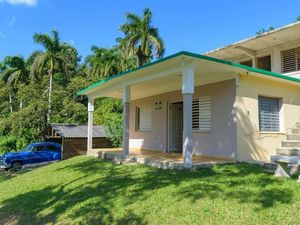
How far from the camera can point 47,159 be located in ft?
59.9

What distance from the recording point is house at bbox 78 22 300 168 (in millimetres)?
8906

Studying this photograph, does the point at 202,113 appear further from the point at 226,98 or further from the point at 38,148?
the point at 38,148

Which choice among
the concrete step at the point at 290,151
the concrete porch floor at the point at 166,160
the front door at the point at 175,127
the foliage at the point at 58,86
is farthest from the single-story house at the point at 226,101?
the foliage at the point at 58,86

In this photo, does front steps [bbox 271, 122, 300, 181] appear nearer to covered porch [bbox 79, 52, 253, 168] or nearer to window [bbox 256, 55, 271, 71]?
covered porch [bbox 79, 52, 253, 168]

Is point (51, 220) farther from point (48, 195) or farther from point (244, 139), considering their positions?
point (244, 139)

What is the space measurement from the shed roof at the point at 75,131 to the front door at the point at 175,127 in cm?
816

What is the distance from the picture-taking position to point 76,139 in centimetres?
1984

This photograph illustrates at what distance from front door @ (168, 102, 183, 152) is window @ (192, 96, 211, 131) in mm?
1927

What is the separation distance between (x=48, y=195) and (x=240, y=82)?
269 inches

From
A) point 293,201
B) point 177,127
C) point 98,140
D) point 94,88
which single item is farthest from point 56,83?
point 293,201

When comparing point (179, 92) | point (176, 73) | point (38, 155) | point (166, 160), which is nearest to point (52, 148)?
point (38, 155)

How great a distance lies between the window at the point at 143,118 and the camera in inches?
595

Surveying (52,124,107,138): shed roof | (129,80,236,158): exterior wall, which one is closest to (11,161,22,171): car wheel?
(52,124,107,138): shed roof

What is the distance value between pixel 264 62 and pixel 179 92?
447 centimetres
